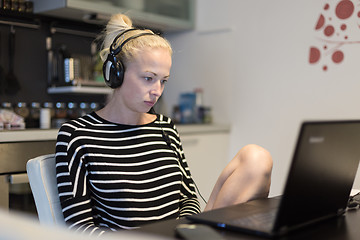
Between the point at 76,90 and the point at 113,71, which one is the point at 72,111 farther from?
the point at 113,71

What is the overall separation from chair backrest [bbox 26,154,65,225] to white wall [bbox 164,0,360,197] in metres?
1.72

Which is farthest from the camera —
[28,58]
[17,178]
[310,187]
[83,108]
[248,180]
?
[83,108]

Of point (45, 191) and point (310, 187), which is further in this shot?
point (45, 191)

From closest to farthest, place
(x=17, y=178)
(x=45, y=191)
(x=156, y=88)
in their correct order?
(x=45, y=191), (x=156, y=88), (x=17, y=178)

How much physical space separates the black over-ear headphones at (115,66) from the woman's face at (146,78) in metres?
0.03

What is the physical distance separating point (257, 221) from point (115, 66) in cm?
74

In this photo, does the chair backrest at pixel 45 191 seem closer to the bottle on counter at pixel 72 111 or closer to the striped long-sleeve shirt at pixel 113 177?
the striped long-sleeve shirt at pixel 113 177

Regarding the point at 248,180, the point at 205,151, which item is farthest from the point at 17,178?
the point at 248,180

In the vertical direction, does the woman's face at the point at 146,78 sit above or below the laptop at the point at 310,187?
above

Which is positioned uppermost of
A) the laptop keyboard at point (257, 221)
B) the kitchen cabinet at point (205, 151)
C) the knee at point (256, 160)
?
the knee at point (256, 160)

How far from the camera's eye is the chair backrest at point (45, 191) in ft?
4.12

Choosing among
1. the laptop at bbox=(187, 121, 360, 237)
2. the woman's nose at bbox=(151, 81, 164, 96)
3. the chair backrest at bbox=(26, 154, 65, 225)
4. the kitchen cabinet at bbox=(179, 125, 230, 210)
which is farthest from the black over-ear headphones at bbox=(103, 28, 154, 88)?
the kitchen cabinet at bbox=(179, 125, 230, 210)

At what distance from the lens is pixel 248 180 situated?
1158 millimetres

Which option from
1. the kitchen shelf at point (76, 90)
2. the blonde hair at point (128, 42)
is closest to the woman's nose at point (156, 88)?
the blonde hair at point (128, 42)
